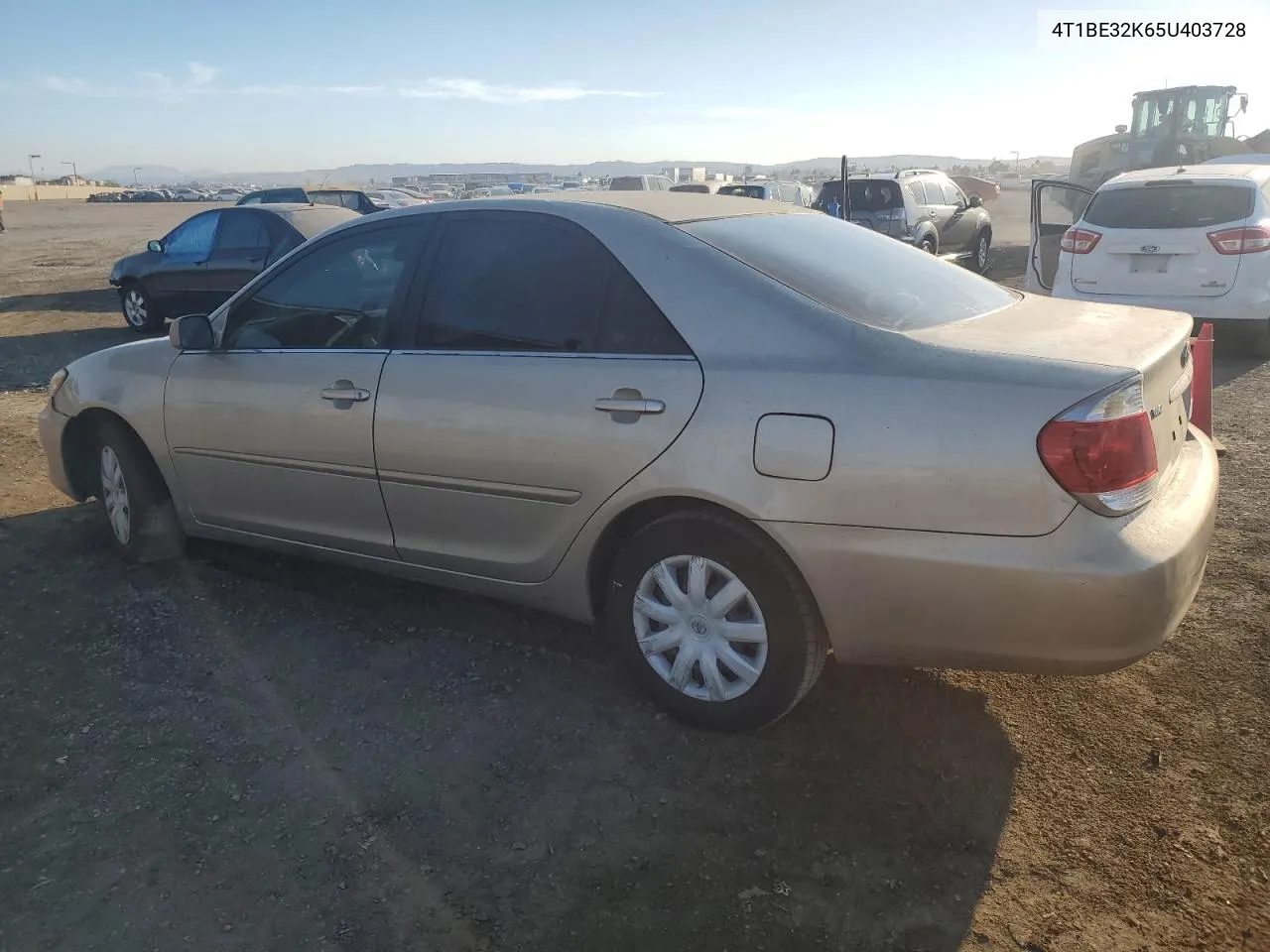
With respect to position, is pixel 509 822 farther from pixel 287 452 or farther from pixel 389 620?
pixel 287 452

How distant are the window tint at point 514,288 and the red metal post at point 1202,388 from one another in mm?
2272

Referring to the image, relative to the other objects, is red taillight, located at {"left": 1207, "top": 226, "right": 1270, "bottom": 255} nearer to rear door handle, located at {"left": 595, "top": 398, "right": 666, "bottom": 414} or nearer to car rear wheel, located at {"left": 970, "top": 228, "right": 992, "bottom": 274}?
rear door handle, located at {"left": 595, "top": 398, "right": 666, "bottom": 414}

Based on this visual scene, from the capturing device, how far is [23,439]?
23.4 ft

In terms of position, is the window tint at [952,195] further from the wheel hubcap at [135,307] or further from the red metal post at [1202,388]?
the red metal post at [1202,388]

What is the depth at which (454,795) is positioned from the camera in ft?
9.55

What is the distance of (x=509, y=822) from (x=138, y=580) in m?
2.65

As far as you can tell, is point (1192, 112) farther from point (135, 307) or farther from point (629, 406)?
point (629, 406)

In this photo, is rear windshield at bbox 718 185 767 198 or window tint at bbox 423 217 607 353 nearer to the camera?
window tint at bbox 423 217 607 353

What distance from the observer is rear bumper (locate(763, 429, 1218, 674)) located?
2.53 m

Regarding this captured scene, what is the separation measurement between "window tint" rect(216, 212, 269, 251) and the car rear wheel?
11.6m

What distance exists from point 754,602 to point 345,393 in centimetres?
177

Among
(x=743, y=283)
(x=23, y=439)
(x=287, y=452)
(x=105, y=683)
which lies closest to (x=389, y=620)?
(x=287, y=452)

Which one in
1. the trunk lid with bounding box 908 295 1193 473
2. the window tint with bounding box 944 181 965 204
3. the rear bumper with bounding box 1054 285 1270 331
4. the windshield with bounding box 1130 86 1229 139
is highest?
the windshield with bounding box 1130 86 1229 139

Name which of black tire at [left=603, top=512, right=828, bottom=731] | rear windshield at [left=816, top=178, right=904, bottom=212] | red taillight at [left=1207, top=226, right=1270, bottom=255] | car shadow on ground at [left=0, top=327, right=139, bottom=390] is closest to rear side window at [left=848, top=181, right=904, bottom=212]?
rear windshield at [left=816, top=178, right=904, bottom=212]
